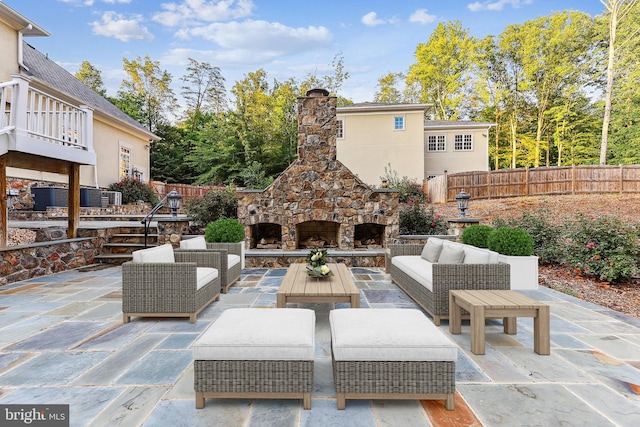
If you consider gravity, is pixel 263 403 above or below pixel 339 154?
below

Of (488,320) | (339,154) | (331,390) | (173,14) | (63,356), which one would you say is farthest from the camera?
(339,154)

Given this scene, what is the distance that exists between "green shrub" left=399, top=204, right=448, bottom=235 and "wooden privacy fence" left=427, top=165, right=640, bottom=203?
7252mm

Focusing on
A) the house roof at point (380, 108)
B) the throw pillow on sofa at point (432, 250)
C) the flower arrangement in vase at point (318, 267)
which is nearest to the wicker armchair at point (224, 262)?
the flower arrangement in vase at point (318, 267)

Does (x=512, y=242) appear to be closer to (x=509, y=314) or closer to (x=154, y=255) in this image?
(x=509, y=314)

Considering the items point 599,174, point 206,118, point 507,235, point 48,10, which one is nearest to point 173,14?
point 48,10

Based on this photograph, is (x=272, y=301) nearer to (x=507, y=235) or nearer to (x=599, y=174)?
(x=507, y=235)

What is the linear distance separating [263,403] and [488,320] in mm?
2907

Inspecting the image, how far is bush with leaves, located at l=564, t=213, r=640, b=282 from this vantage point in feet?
16.5

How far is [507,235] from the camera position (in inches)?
201

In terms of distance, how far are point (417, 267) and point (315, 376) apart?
7.99ft

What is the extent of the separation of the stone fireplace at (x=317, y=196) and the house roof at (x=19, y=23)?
8.44 meters

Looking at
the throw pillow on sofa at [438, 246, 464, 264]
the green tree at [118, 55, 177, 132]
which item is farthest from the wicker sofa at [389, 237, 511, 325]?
the green tree at [118, 55, 177, 132]

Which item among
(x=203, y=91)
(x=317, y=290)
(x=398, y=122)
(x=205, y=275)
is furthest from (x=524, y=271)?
(x=203, y=91)

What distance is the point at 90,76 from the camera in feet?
71.4
